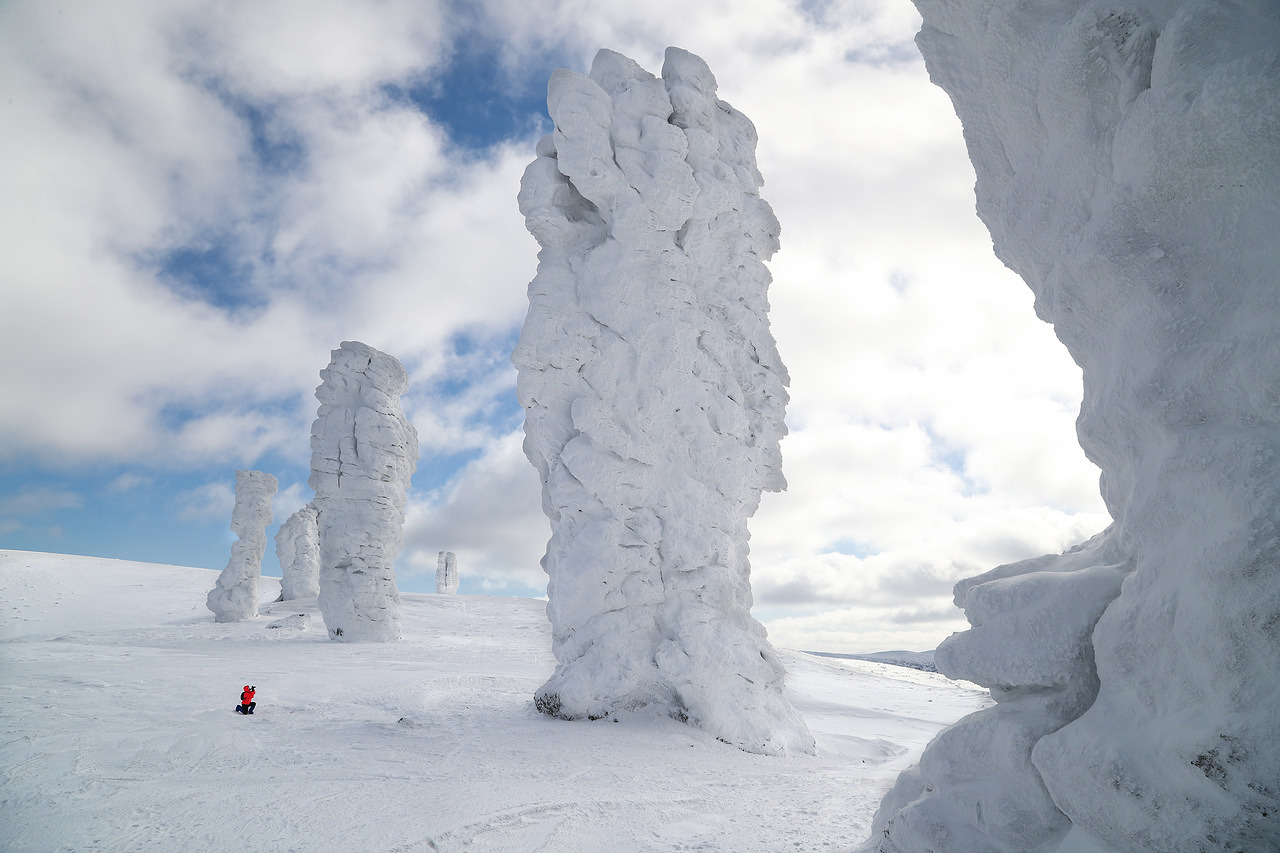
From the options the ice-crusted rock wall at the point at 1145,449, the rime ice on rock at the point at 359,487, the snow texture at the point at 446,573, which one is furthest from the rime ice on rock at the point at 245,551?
the ice-crusted rock wall at the point at 1145,449

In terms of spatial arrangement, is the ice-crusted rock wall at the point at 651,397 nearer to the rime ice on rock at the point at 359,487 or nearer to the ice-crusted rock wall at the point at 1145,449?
the ice-crusted rock wall at the point at 1145,449

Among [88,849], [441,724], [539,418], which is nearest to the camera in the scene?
[88,849]

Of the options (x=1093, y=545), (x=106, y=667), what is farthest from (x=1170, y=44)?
(x=106, y=667)

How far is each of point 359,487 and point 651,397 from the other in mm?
9037

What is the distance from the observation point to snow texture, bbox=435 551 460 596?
31375 mm

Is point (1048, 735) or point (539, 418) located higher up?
point (539, 418)

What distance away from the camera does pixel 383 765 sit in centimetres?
391

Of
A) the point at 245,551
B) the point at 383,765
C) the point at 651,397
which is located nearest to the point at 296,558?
the point at 245,551

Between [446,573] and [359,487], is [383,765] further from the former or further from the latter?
[446,573]

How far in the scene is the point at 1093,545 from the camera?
7.07ft

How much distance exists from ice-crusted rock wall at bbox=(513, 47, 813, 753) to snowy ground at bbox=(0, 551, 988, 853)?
555 mm

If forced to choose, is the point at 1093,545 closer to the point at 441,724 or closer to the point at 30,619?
the point at 441,724

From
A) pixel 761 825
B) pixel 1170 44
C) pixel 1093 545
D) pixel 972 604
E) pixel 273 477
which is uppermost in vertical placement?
pixel 273 477

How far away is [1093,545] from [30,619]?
22140 millimetres
